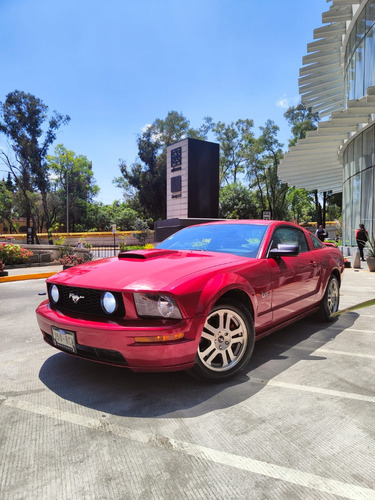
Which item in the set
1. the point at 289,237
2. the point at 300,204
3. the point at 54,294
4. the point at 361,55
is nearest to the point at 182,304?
the point at 54,294

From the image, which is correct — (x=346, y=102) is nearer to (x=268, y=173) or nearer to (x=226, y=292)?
(x=226, y=292)

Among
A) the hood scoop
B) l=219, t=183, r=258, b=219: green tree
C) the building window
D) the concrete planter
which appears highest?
the building window

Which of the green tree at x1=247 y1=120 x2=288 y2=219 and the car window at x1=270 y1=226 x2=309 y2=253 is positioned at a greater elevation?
the green tree at x1=247 y1=120 x2=288 y2=219

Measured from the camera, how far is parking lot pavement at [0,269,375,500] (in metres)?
1.81

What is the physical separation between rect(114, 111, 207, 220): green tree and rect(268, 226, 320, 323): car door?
40.2 metres

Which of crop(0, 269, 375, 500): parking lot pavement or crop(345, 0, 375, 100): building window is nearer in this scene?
crop(0, 269, 375, 500): parking lot pavement

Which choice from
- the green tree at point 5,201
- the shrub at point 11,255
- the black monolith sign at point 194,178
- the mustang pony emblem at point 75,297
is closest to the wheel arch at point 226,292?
the mustang pony emblem at point 75,297

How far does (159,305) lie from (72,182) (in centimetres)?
5500

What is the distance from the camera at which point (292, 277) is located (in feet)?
13.0

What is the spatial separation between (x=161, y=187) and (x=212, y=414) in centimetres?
4281

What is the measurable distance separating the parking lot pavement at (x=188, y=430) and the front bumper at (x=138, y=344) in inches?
12.0

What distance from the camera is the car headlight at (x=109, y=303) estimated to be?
272 cm

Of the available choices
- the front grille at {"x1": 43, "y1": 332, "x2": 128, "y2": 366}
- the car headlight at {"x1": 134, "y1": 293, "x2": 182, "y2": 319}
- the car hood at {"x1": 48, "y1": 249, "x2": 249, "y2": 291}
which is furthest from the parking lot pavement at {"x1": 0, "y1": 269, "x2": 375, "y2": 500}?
the car hood at {"x1": 48, "y1": 249, "x2": 249, "y2": 291}

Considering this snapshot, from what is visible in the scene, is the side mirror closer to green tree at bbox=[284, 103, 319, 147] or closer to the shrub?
the shrub
